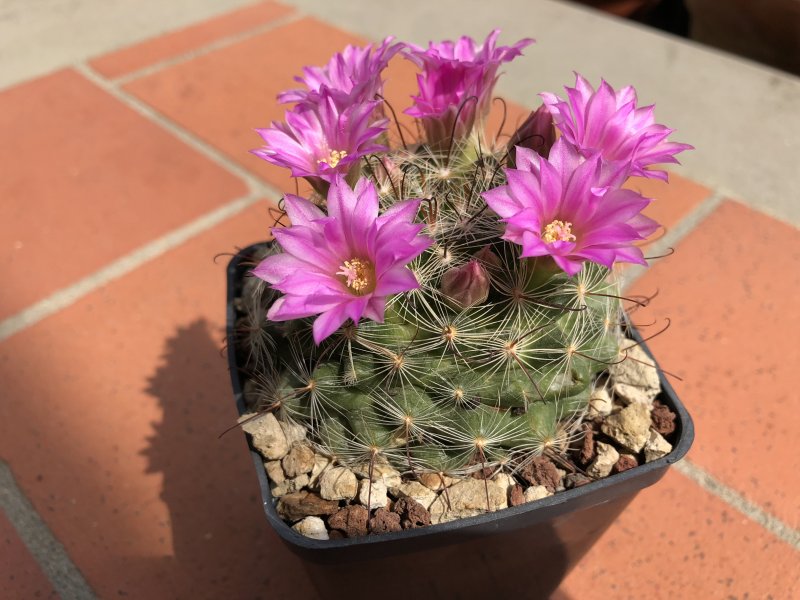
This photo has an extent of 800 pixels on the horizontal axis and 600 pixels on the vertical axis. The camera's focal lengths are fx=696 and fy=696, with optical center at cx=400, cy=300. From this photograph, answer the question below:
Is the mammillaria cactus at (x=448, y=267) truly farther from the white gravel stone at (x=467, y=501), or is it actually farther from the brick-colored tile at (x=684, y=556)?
the brick-colored tile at (x=684, y=556)

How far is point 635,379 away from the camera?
2.12 feet

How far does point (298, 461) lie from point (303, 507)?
0.15 feet

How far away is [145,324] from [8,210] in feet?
1.24

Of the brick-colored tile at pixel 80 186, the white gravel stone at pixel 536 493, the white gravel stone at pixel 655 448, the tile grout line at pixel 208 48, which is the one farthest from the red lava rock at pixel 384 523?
the tile grout line at pixel 208 48

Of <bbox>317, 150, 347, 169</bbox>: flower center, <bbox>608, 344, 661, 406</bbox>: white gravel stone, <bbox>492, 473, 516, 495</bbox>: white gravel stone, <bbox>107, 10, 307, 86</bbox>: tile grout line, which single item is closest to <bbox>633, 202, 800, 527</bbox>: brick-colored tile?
<bbox>608, 344, 661, 406</bbox>: white gravel stone

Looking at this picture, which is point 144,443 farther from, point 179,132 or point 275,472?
point 179,132

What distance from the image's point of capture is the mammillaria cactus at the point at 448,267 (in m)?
0.47

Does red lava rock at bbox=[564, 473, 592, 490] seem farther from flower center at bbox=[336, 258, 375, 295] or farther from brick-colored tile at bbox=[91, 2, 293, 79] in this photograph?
brick-colored tile at bbox=[91, 2, 293, 79]

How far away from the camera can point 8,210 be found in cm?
117

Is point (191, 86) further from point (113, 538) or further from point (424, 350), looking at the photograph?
point (424, 350)

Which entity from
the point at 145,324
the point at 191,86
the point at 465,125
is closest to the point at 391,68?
the point at 191,86

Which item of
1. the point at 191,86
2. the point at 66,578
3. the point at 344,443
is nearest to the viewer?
the point at 344,443

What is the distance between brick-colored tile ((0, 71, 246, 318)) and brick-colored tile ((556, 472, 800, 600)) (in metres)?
0.81

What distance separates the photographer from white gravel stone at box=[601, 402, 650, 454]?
0.60 m
